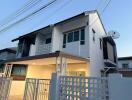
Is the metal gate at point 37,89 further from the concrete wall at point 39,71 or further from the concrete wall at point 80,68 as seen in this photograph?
the concrete wall at point 39,71

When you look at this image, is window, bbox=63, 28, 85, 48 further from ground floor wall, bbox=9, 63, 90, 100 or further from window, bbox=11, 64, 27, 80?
window, bbox=11, 64, 27, 80

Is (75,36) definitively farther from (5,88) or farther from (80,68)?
(5,88)

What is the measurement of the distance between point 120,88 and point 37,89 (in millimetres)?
4518

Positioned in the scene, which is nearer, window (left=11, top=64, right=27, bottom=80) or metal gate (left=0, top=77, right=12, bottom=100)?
metal gate (left=0, top=77, right=12, bottom=100)

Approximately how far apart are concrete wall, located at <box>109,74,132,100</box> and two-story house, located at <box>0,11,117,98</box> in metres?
4.49

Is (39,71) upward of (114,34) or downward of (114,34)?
downward

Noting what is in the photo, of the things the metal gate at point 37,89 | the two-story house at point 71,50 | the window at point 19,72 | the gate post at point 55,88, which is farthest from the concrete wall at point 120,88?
the window at point 19,72

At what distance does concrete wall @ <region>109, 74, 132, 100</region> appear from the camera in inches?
145

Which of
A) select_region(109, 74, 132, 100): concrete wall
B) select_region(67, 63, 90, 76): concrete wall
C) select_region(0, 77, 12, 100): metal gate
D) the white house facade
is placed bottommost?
select_region(0, 77, 12, 100): metal gate

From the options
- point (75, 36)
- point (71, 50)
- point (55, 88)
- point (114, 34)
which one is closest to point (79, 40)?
point (75, 36)

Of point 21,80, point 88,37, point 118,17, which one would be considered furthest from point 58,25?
point 21,80

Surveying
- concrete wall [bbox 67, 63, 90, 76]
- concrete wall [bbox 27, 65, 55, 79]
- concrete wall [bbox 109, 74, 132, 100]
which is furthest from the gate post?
concrete wall [bbox 27, 65, 55, 79]

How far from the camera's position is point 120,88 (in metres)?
3.82

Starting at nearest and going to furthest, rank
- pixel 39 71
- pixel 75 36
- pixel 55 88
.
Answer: pixel 55 88, pixel 75 36, pixel 39 71
